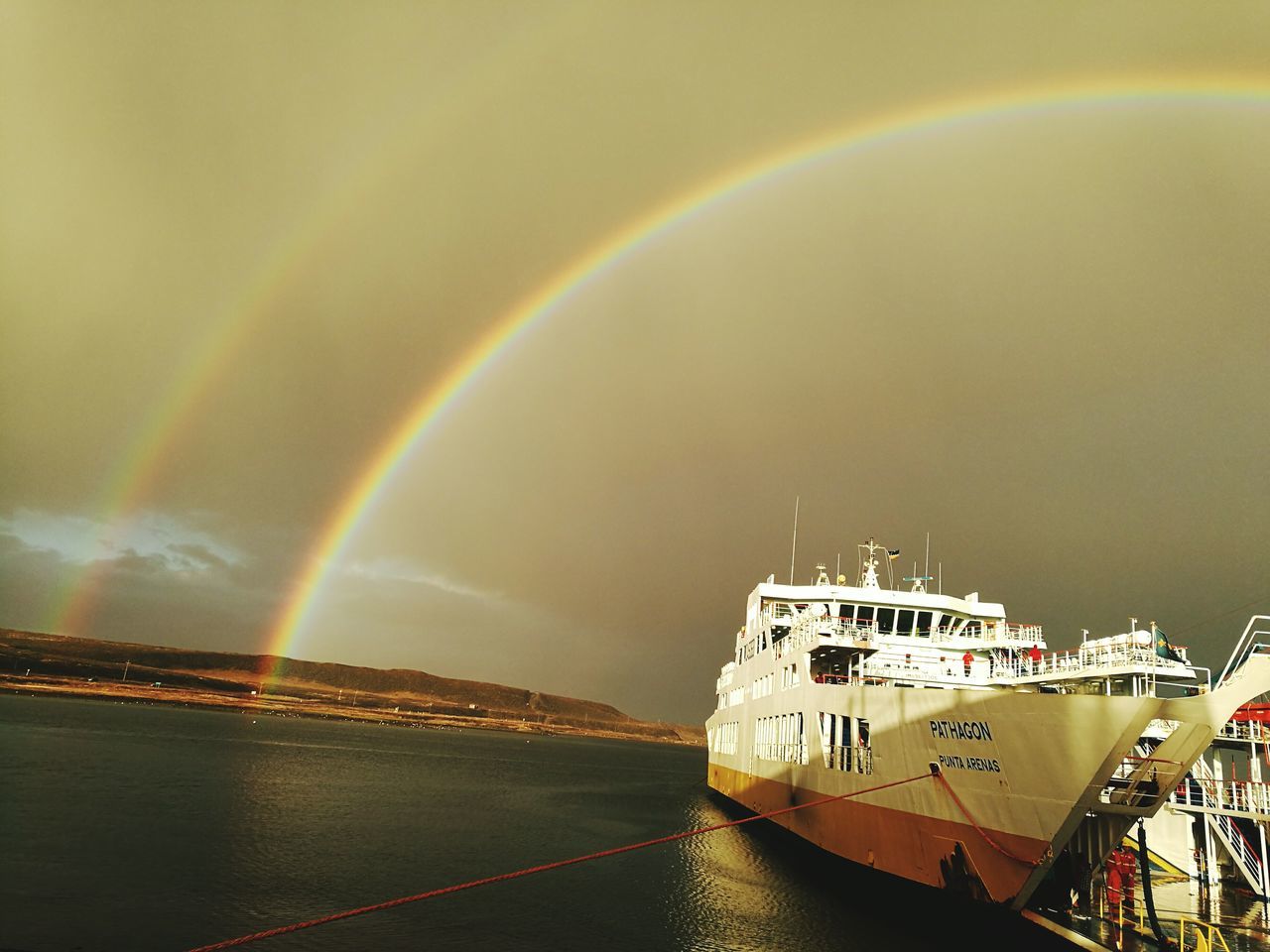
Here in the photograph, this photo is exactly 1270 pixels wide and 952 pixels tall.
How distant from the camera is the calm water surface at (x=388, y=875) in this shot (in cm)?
2386

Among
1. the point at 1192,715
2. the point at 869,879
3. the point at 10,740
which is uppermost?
the point at 1192,715

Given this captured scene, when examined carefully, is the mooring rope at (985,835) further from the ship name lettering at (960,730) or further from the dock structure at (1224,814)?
the dock structure at (1224,814)

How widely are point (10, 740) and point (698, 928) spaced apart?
8685 centimetres

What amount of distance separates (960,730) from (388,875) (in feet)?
81.3

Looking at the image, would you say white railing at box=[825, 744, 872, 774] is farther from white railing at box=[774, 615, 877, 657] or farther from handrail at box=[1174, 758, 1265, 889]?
handrail at box=[1174, 758, 1265, 889]

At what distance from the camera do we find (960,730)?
23953mm

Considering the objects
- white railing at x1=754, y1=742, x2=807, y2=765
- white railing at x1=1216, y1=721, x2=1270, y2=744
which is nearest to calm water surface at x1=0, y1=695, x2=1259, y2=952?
white railing at x1=754, y1=742, x2=807, y2=765

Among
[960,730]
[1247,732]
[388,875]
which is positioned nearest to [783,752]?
[960,730]

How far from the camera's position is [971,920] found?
81.1 feet

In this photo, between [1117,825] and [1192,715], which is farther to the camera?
[1117,825]

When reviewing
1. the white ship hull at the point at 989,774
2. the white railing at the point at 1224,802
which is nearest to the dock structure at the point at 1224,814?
the white railing at the point at 1224,802

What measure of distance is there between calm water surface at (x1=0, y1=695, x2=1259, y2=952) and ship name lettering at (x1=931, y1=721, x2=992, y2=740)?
5.68m

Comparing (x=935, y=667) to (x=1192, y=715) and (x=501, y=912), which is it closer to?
(x=1192, y=715)

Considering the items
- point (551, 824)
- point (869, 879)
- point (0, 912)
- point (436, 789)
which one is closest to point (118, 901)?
point (0, 912)
